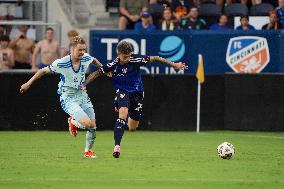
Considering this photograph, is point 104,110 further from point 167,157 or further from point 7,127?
point 167,157

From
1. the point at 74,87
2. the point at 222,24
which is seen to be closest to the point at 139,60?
the point at 74,87

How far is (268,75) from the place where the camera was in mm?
21734

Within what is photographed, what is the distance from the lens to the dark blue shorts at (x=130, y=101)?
51.8 ft

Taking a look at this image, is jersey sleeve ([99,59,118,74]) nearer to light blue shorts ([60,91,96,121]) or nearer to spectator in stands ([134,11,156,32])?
light blue shorts ([60,91,96,121])

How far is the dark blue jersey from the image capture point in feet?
52.2

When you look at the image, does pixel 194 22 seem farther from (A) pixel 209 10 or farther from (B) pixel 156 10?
(B) pixel 156 10

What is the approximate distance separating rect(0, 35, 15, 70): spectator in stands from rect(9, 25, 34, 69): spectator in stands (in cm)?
27

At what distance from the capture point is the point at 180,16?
24094 mm

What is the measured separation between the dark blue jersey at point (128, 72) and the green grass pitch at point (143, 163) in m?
1.15

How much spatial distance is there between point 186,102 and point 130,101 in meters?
5.72

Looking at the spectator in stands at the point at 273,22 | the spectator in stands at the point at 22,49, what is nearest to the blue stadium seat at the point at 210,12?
the spectator in stands at the point at 273,22

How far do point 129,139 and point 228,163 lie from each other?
17.5 ft

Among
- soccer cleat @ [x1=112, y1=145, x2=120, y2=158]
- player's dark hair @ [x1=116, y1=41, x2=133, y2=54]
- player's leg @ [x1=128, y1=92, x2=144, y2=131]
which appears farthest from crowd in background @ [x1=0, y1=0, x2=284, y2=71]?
soccer cleat @ [x1=112, y1=145, x2=120, y2=158]

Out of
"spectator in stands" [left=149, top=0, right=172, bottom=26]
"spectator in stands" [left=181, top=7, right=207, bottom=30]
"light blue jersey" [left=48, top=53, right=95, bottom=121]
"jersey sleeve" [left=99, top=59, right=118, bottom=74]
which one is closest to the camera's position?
"light blue jersey" [left=48, top=53, right=95, bottom=121]
